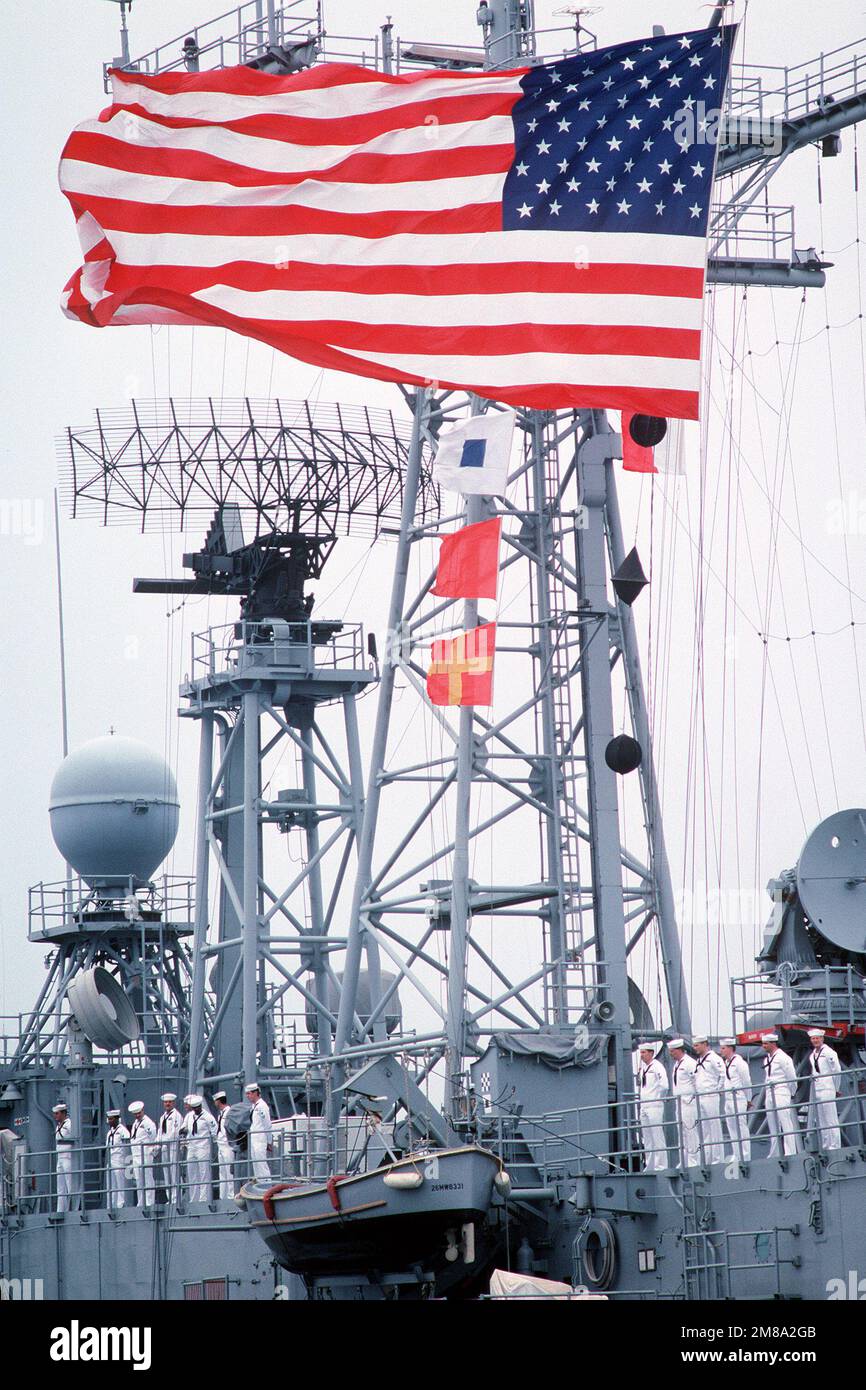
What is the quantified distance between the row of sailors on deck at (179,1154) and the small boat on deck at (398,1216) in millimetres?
3239

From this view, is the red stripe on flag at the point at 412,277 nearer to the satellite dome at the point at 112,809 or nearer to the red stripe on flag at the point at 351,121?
the red stripe on flag at the point at 351,121

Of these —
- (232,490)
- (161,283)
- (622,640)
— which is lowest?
(622,640)

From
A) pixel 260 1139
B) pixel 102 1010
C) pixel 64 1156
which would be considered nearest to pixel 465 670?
pixel 260 1139

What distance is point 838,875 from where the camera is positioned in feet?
76.7

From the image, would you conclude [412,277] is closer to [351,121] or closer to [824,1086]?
[351,121]

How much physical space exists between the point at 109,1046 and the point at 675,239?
63.2 feet

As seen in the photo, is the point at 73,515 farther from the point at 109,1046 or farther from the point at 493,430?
the point at 493,430

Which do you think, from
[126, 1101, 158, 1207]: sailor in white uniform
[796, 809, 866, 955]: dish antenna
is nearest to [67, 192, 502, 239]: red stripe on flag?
[796, 809, 866, 955]: dish antenna

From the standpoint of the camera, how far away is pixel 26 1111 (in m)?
38.3

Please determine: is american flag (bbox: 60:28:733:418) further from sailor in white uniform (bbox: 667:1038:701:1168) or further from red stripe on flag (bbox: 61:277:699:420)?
sailor in white uniform (bbox: 667:1038:701:1168)

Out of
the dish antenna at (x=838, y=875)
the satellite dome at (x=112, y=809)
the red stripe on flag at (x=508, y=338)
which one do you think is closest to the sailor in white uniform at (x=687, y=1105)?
the dish antenna at (x=838, y=875)
